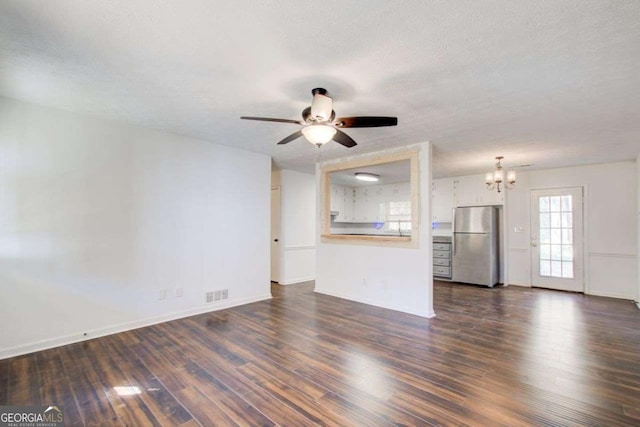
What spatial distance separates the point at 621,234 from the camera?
5.27 m

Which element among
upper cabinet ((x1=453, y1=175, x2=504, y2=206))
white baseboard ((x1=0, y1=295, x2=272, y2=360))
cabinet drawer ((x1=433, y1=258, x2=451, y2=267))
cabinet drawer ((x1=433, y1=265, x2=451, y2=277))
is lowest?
white baseboard ((x1=0, y1=295, x2=272, y2=360))

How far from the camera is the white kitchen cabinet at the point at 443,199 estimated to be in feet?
22.7

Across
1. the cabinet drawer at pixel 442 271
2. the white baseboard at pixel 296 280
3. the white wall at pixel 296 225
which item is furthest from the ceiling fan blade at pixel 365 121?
the cabinet drawer at pixel 442 271

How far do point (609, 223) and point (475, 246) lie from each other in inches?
86.9

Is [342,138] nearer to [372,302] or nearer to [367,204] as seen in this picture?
[372,302]

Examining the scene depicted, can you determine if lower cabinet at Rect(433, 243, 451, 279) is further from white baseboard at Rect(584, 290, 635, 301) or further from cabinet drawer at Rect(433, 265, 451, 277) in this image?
white baseboard at Rect(584, 290, 635, 301)

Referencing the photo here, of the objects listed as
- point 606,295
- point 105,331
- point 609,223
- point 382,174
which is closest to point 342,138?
point 105,331

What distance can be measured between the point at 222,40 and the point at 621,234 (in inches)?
275

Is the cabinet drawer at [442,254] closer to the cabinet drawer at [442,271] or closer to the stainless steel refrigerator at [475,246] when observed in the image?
the stainless steel refrigerator at [475,246]

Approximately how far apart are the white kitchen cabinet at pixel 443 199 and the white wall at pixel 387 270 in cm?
298

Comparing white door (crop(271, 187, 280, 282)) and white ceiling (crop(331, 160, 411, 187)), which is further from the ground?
white ceiling (crop(331, 160, 411, 187))

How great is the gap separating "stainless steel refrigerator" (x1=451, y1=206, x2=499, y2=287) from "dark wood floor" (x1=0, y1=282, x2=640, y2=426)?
2.06 m

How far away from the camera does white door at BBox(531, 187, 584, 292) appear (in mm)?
5691

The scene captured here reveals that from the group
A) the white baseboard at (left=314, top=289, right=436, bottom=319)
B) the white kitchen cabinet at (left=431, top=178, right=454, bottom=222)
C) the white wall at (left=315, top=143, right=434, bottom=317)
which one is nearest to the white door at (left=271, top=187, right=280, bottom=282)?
the white wall at (left=315, top=143, right=434, bottom=317)
